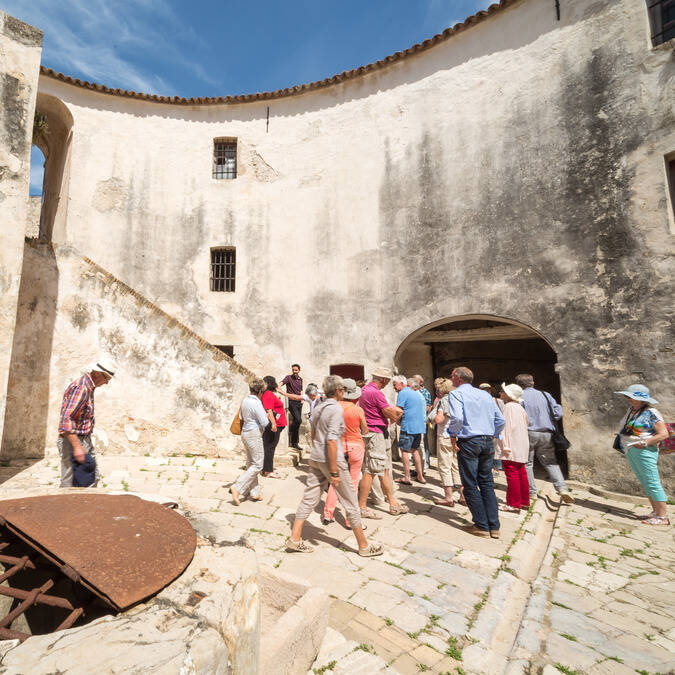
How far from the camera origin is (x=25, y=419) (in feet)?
23.7

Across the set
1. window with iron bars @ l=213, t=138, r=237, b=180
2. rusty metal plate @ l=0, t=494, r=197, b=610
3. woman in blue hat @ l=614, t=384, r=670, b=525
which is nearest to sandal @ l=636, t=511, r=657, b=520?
woman in blue hat @ l=614, t=384, r=670, b=525

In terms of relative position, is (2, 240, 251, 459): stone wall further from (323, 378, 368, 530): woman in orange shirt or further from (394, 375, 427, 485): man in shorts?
(323, 378, 368, 530): woman in orange shirt

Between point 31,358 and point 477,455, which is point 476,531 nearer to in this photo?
point 477,455

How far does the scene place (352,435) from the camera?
16.2 feet

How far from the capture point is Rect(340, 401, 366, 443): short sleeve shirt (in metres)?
4.86

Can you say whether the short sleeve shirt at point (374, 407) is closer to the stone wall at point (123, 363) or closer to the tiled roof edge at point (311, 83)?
the stone wall at point (123, 363)

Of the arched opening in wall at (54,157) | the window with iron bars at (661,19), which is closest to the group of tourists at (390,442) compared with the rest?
the window with iron bars at (661,19)

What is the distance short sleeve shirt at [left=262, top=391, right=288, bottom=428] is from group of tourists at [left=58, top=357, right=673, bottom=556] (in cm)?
2

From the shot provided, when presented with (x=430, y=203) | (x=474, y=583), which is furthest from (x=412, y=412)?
(x=430, y=203)

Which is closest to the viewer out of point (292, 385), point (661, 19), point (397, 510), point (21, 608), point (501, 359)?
point (21, 608)

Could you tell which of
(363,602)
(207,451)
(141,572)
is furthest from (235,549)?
(207,451)

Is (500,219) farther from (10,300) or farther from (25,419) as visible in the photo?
(25,419)

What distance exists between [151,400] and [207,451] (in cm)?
145

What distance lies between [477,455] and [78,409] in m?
4.36
